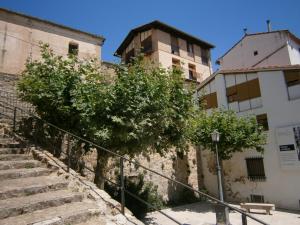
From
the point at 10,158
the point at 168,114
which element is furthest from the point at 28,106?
the point at 168,114

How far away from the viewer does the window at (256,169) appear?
14594 millimetres

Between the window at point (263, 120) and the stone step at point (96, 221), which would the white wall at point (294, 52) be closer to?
the window at point (263, 120)

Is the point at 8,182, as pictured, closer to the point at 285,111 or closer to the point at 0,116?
the point at 0,116

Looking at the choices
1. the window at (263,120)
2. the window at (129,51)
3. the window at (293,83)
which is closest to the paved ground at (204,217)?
the window at (263,120)

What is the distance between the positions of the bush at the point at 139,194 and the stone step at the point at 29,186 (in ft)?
20.0

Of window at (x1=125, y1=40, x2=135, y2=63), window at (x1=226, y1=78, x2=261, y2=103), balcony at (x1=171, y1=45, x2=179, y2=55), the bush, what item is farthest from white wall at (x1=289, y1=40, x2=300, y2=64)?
the bush

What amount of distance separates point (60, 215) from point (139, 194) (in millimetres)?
9173

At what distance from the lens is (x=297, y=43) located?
21.9 m

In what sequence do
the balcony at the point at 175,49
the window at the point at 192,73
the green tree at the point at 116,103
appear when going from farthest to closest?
the window at the point at 192,73
the balcony at the point at 175,49
the green tree at the point at 116,103

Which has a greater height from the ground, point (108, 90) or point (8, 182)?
point (108, 90)

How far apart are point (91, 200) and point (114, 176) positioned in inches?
312

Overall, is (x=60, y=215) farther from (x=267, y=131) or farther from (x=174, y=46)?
(x=174, y=46)

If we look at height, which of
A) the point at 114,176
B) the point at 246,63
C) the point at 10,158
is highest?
the point at 246,63

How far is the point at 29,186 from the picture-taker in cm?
451
